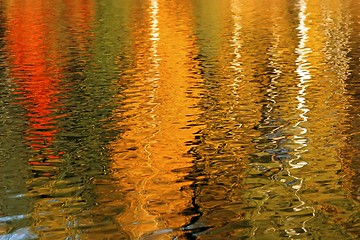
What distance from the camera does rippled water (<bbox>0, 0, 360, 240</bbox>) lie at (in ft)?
38.4

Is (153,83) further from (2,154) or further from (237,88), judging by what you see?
(2,154)

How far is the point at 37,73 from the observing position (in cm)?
2731

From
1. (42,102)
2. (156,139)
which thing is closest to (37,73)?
(42,102)

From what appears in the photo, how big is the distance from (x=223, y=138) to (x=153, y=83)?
8230mm

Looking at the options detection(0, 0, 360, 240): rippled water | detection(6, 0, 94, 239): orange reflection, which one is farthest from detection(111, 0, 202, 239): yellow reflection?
detection(6, 0, 94, 239): orange reflection

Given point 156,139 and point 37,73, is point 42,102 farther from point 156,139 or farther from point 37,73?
point 37,73

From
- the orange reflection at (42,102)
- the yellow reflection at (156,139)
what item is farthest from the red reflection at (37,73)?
the yellow reflection at (156,139)

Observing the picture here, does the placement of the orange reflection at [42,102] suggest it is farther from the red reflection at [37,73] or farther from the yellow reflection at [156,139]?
the yellow reflection at [156,139]

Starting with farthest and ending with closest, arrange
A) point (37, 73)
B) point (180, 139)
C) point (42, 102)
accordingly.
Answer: point (37, 73), point (42, 102), point (180, 139)

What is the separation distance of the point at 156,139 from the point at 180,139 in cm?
49

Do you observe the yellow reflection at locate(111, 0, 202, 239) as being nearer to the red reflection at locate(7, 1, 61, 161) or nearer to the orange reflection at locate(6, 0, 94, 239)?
the orange reflection at locate(6, 0, 94, 239)

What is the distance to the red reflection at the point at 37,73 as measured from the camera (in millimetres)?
17859

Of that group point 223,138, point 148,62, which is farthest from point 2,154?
point 148,62

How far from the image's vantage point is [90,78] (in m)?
26.2
